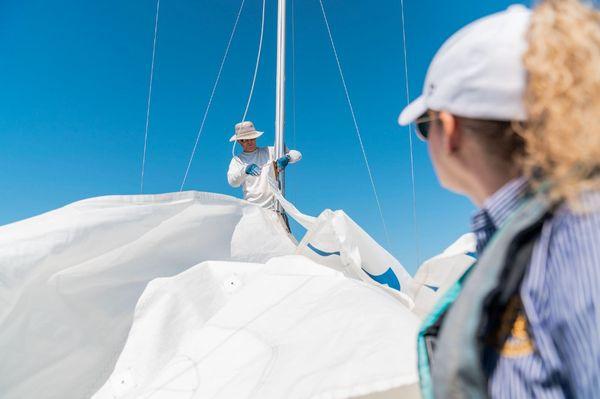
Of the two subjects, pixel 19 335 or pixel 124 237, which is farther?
pixel 124 237

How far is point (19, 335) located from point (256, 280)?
2.66ft

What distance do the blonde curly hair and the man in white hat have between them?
3089mm

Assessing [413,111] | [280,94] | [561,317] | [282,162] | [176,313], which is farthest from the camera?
[280,94]

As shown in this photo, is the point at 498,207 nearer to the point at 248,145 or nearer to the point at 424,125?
the point at 424,125

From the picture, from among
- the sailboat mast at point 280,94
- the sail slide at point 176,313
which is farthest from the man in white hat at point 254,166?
the sail slide at point 176,313

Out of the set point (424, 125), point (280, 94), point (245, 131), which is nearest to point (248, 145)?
point (245, 131)

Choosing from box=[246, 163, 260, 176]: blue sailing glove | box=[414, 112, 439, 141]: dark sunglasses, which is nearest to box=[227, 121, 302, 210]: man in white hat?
box=[246, 163, 260, 176]: blue sailing glove

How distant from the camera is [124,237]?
6.45 ft

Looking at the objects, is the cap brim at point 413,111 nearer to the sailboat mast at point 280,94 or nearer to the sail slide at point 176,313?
the sail slide at point 176,313

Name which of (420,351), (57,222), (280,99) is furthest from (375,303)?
(280,99)

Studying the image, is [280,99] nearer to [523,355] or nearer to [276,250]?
[276,250]

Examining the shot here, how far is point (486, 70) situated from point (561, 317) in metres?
0.28

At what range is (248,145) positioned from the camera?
4.17m

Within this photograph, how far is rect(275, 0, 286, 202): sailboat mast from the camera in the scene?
4097 mm
